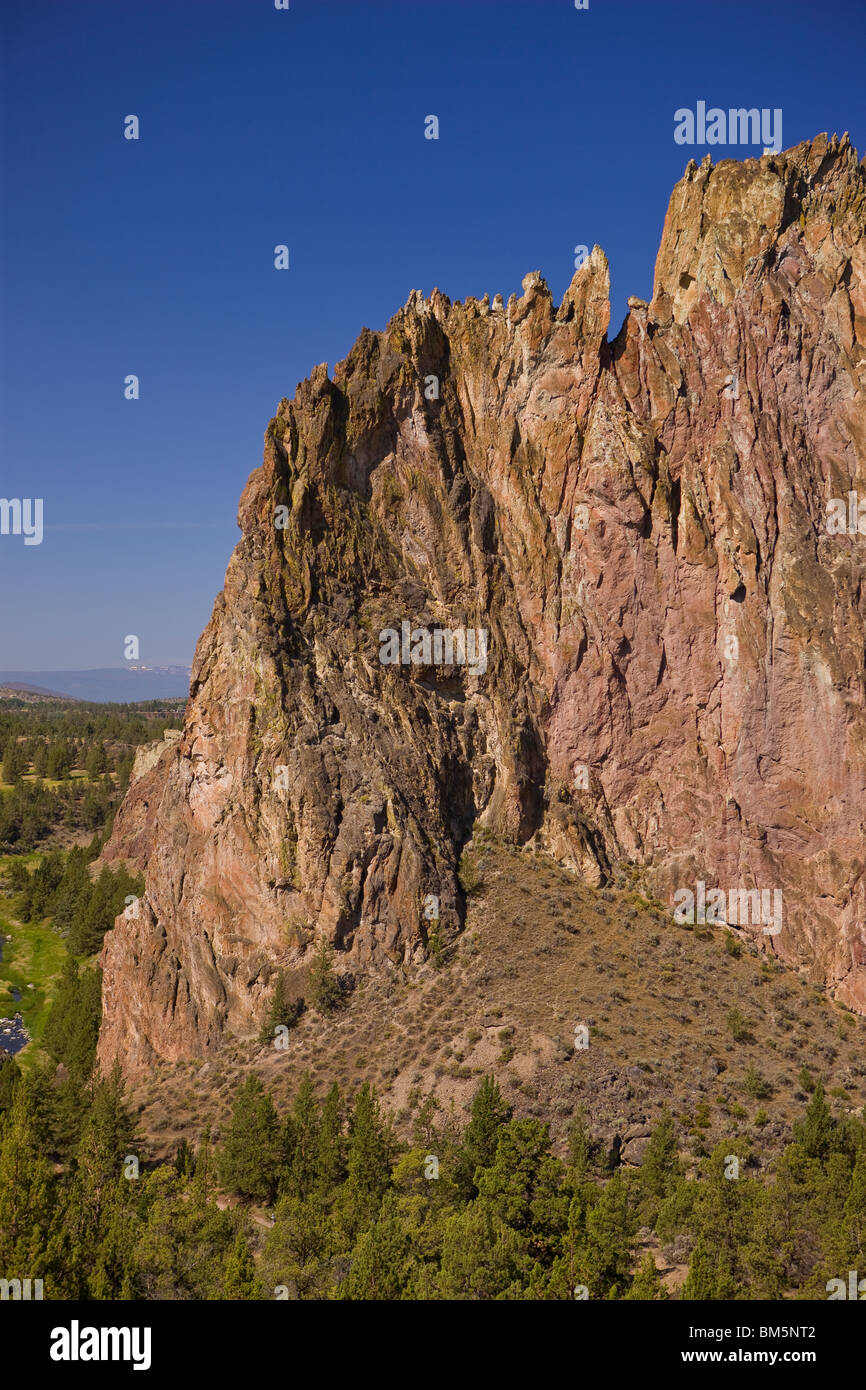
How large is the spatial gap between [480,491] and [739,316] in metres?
21.0

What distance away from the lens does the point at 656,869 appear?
62344 mm

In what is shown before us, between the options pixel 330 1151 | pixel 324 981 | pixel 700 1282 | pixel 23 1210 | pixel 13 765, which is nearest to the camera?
pixel 700 1282

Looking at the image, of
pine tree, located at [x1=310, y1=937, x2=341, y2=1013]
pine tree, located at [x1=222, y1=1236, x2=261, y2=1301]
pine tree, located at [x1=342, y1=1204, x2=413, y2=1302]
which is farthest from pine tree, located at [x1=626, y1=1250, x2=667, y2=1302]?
pine tree, located at [x1=310, y1=937, x2=341, y2=1013]

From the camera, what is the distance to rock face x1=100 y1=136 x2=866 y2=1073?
5741cm

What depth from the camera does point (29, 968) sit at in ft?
293

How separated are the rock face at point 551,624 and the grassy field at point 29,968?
23.3 metres

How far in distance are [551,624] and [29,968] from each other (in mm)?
62390

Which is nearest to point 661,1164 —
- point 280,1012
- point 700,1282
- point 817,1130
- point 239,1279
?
point 817,1130

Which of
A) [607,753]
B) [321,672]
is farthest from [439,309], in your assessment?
[607,753]

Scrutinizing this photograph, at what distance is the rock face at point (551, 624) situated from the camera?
188 feet

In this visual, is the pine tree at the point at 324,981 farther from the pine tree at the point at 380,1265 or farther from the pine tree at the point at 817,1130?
the pine tree at the point at 817,1130

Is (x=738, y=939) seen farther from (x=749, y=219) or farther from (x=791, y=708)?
(x=749, y=219)

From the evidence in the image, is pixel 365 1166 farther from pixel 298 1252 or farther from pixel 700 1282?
pixel 700 1282

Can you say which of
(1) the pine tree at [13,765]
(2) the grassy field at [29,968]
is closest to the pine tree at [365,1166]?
(2) the grassy field at [29,968]
